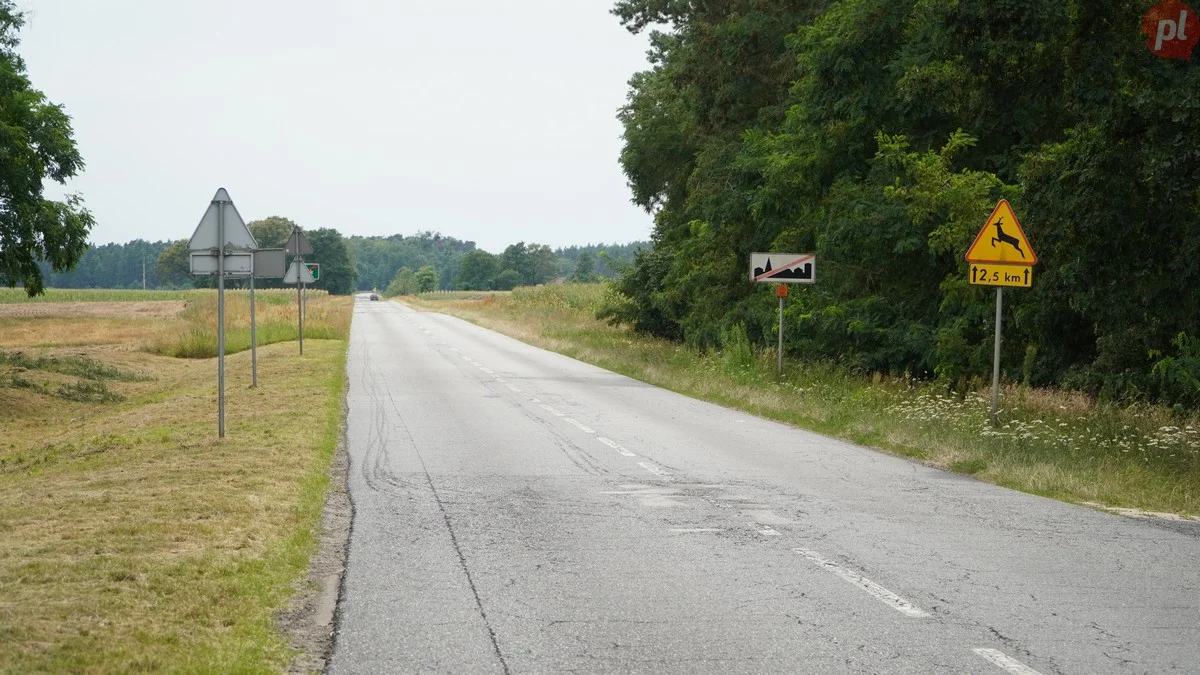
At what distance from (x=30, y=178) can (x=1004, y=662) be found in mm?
24640

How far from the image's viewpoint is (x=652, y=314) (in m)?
42.2

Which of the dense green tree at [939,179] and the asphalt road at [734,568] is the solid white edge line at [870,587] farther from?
the dense green tree at [939,179]

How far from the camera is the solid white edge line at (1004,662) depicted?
5.10m

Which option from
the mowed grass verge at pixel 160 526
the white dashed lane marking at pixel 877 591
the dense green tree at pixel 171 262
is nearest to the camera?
the white dashed lane marking at pixel 877 591

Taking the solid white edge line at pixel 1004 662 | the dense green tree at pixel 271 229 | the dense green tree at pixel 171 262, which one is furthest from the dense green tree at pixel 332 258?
the solid white edge line at pixel 1004 662

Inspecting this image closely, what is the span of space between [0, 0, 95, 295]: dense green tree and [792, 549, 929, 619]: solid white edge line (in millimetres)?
21206

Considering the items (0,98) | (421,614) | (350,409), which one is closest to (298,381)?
(350,409)

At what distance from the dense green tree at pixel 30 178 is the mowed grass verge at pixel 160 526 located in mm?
4643

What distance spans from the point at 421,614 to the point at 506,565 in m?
1.28

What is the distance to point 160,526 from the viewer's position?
8.22 metres

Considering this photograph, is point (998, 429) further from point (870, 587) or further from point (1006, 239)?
point (870, 587)

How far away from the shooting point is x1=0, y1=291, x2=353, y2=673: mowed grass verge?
5414mm

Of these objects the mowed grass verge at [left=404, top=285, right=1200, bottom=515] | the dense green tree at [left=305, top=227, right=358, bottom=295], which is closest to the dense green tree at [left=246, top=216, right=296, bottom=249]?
the dense green tree at [left=305, top=227, right=358, bottom=295]

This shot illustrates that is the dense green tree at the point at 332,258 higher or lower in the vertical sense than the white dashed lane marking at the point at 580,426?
higher
